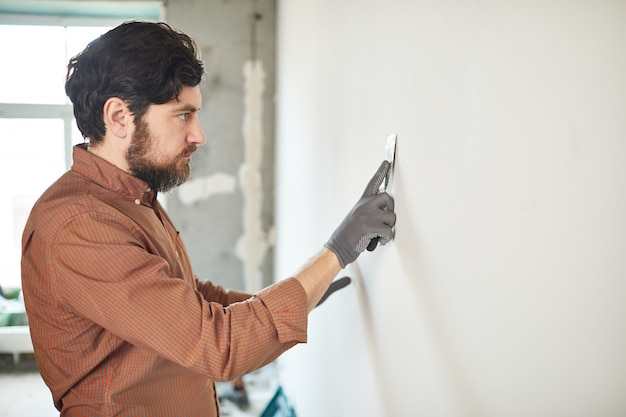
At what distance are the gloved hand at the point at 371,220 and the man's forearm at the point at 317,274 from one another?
45mm

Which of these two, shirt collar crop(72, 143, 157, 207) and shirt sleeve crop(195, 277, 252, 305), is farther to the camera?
shirt sleeve crop(195, 277, 252, 305)

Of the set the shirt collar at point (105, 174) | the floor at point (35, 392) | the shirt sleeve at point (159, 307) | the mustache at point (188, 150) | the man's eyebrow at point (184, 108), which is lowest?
the floor at point (35, 392)

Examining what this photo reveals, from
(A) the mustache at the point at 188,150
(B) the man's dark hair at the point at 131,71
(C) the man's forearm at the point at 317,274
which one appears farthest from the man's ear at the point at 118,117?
(C) the man's forearm at the point at 317,274

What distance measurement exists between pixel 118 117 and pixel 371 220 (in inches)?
25.7

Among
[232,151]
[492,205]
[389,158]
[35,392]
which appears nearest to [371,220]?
[389,158]

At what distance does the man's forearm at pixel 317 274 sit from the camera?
44.4 inches

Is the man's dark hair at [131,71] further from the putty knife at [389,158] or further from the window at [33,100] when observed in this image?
the window at [33,100]

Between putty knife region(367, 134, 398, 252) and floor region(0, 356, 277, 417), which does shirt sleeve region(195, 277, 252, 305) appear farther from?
floor region(0, 356, 277, 417)

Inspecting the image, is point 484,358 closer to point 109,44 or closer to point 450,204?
point 450,204

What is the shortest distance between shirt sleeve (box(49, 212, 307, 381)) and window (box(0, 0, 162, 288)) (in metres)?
3.25

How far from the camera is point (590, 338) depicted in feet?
1.69

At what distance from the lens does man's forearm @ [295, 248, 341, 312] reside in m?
1.13

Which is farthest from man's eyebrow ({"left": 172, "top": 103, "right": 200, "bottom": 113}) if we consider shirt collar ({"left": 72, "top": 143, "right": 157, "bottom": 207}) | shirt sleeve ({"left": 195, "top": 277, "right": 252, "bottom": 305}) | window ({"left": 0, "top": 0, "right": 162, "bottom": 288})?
window ({"left": 0, "top": 0, "right": 162, "bottom": 288})

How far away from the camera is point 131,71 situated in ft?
3.96
